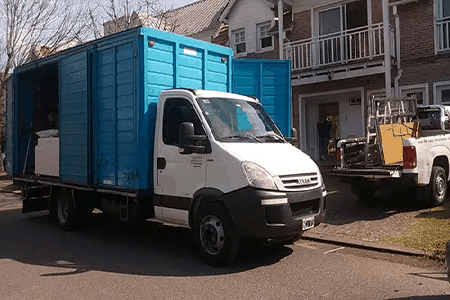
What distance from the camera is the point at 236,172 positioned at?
572 cm

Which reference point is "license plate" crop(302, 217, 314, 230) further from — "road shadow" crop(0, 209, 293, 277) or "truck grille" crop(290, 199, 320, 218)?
"road shadow" crop(0, 209, 293, 277)

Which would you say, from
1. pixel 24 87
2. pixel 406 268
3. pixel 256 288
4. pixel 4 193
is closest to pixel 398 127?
pixel 406 268

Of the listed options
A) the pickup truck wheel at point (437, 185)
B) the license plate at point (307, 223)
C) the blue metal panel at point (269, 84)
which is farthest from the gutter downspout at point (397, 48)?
the license plate at point (307, 223)

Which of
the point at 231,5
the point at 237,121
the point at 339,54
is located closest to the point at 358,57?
the point at 339,54

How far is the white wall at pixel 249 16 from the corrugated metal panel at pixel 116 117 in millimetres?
12621

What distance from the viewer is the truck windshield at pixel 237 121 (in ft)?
20.7

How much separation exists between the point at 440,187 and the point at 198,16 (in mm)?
18761

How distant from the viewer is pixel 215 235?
5949 mm

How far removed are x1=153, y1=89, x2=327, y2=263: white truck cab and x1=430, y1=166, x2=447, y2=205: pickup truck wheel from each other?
365cm

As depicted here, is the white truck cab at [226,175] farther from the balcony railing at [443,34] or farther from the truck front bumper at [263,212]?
the balcony railing at [443,34]

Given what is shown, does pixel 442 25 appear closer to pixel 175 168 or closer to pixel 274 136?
pixel 274 136

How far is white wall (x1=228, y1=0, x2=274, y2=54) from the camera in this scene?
19.2m

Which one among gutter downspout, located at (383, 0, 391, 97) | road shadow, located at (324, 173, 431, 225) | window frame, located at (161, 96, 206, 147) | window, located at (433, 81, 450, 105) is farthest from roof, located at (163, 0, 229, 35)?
window frame, located at (161, 96, 206, 147)

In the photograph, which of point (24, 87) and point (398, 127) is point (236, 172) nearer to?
point (398, 127)
